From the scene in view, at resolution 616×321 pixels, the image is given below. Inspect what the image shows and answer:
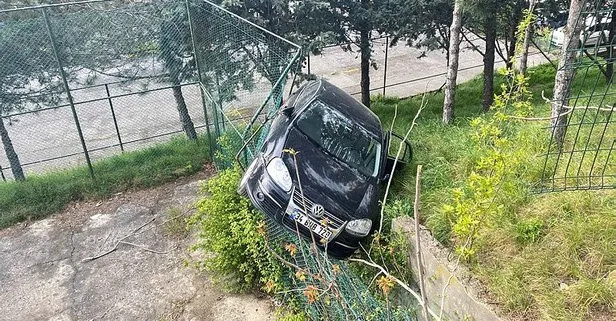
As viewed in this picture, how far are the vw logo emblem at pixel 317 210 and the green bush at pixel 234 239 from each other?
74cm

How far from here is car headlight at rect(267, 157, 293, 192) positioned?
4111mm

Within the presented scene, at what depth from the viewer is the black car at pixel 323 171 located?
158 inches

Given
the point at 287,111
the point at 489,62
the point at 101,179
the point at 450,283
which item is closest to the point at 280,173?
the point at 287,111

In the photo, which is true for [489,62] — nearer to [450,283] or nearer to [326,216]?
[326,216]

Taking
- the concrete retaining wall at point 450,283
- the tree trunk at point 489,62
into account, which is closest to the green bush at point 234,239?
the concrete retaining wall at point 450,283

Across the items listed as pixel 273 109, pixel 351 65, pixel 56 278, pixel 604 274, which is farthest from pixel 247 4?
pixel 351 65

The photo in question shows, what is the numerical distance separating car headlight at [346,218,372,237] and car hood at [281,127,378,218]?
0.19 feet

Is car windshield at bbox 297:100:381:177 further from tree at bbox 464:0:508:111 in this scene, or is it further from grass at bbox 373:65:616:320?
tree at bbox 464:0:508:111

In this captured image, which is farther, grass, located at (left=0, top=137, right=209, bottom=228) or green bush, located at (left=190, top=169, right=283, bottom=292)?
grass, located at (left=0, top=137, right=209, bottom=228)

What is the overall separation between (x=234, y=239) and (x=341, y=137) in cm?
153

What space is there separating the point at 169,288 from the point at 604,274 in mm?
4087

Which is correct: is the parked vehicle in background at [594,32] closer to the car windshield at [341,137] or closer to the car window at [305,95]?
the car windshield at [341,137]

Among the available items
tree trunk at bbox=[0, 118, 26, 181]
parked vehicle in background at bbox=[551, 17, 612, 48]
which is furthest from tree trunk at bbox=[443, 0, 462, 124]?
tree trunk at bbox=[0, 118, 26, 181]

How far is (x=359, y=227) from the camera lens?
4.04 m
